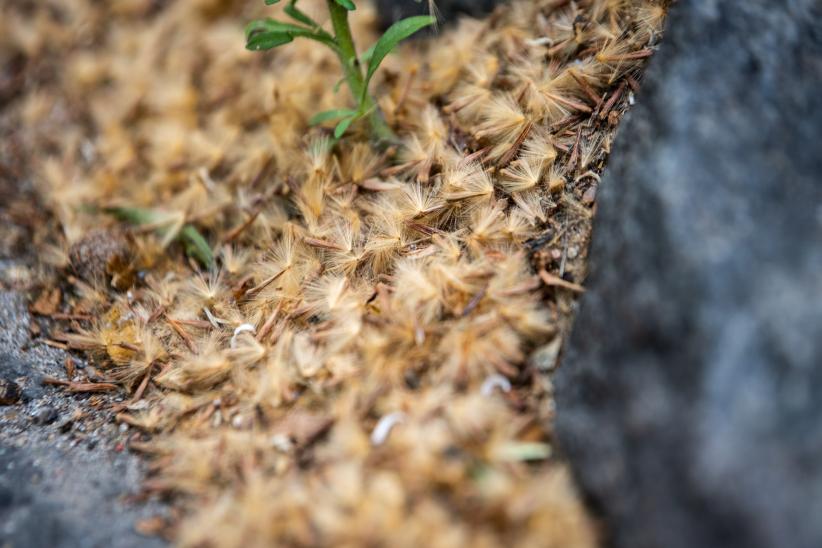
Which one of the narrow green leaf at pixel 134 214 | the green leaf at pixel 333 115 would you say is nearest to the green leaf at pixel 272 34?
the green leaf at pixel 333 115

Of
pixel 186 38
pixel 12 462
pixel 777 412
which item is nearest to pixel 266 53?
pixel 186 38

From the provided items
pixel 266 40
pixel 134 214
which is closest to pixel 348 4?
pixel 266 40

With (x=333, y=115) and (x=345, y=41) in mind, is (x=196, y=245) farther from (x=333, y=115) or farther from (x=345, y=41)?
(x=345, y=41)

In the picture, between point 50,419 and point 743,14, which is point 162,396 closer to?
point 50,419

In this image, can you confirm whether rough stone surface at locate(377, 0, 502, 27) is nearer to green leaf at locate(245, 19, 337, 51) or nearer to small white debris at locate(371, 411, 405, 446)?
green leaf at locate(245, 19, 337, 51)

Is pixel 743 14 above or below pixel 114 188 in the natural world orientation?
above

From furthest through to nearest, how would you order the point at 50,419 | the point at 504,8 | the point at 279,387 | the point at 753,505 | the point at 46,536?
1. the point at 504,8
2. the point at 50,419
3. the point at 279,387
4. the point at 46,536
5. the point at 753,505

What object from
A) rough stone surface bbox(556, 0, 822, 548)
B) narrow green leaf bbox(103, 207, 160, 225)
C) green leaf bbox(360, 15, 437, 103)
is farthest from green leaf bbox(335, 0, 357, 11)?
narrow green leaf bbox(103, 207, 160, 225)
